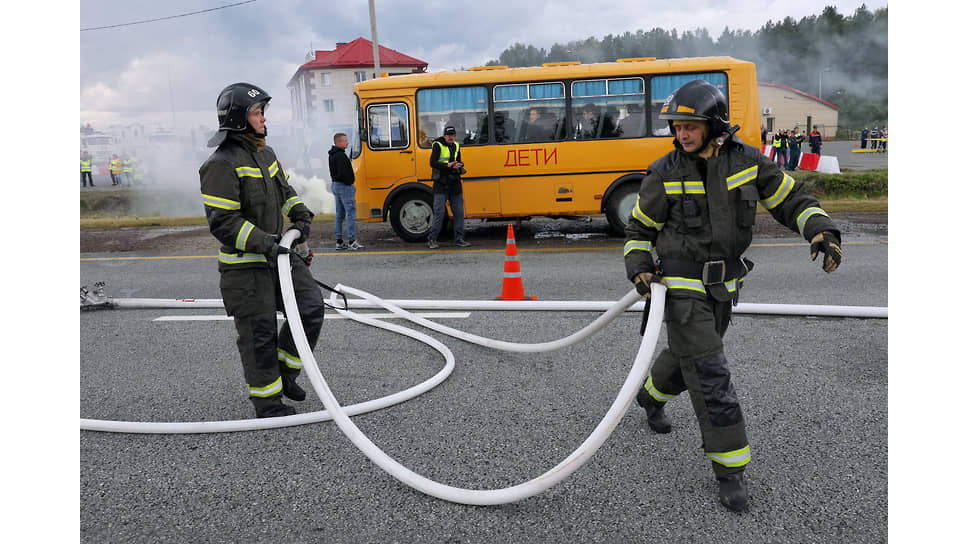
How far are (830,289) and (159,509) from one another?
20.6ft

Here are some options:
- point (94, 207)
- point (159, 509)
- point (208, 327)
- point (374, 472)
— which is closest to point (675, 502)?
point (374, 472)

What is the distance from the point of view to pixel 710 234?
2914 mm

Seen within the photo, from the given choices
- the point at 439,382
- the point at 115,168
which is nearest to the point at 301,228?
the point at 439,382

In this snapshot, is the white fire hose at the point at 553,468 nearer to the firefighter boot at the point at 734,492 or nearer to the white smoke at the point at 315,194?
the firefighter boot at the point at 734,492

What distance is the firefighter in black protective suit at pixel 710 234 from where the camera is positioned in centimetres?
285

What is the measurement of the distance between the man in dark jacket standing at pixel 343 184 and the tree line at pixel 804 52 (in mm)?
50564

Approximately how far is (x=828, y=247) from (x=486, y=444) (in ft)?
6.10

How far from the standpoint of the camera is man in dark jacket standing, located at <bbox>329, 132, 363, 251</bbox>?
1105 centimetres

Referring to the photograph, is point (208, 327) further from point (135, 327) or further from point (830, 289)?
point (830, 289)

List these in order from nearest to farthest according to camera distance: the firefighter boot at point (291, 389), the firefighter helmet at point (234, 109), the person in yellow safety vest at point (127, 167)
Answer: the firefighter helmet at point (234, 109) → the firefighter boot at point (291, 389) → the person in yellow safety vest at point (127, 167)

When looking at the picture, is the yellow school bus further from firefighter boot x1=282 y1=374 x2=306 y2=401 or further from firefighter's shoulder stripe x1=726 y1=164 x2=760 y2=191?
firefighter's shoulder stripe x1=726 y1=164 x2=760 y2=191

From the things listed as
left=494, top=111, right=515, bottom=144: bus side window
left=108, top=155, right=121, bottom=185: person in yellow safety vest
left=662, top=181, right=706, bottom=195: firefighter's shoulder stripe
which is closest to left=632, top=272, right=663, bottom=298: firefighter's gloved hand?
left=662, top=181, right=706, bottom=195: firefighter's shoulder stripe

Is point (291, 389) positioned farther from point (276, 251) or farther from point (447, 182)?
point (447, 182)

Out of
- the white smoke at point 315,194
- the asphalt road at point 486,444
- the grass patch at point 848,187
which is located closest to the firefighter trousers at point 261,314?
the asphalt road at point 486,444
